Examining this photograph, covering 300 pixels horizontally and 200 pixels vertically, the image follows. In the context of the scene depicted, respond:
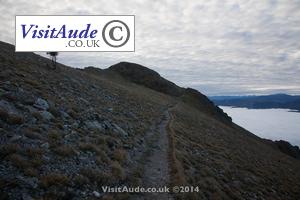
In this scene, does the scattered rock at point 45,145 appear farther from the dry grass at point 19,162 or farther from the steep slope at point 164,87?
the steep slope at point 164,87

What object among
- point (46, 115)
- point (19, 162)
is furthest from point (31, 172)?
point (46, 115)

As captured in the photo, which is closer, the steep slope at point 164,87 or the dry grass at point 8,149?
the dry grass at point 8,149

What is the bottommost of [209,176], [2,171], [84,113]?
[209,176]

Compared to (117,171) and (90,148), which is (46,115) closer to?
(90,148)

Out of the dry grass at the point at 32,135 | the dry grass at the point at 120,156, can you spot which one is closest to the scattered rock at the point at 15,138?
the dry grass at the point at 32,135

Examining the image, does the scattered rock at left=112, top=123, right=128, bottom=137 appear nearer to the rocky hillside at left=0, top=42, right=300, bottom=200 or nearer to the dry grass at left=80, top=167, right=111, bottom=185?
the rocky hillside at left=0, top=42, right=300, bottom=200

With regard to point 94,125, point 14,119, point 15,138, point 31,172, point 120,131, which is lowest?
point 31,172

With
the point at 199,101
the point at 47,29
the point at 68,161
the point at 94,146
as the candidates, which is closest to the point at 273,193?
the point at 94,146

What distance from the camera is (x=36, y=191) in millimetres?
8344

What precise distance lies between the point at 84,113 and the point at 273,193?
1558 cm

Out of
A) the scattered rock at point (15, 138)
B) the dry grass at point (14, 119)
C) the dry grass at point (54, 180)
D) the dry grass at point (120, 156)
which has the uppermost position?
the dry grass at point (14, 119)

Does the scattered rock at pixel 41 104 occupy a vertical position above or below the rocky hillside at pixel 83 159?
above

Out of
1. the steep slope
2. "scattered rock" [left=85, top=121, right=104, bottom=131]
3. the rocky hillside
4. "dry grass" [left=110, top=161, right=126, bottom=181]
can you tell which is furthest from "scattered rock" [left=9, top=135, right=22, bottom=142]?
the steep slope

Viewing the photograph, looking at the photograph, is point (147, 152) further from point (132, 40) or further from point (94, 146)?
point (132, 40)
